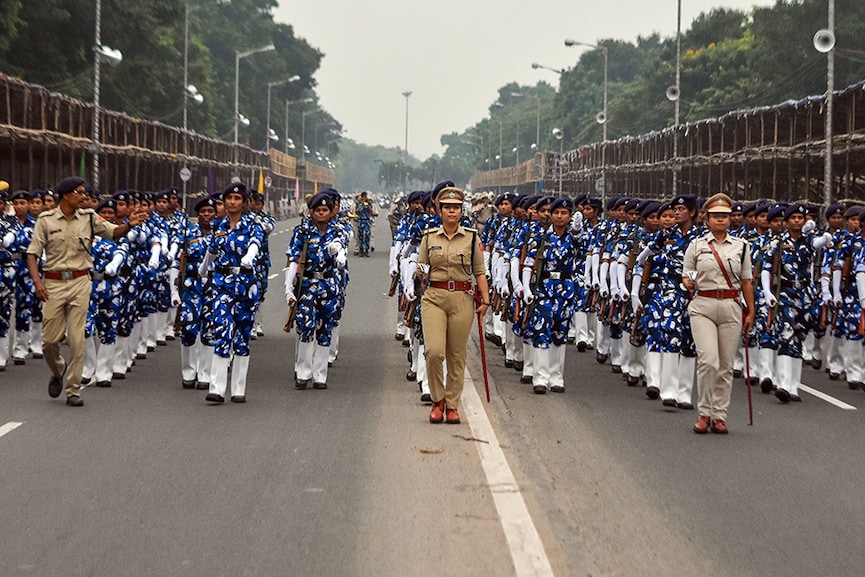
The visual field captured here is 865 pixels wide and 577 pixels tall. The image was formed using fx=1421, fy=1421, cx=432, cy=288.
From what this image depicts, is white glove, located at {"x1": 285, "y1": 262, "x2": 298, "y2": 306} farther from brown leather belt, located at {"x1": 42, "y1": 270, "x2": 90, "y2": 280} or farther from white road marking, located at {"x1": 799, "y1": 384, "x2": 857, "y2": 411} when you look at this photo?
white road marking, located at {"x1": 799, "y1": 384, "x2": 857, "y2": 411}

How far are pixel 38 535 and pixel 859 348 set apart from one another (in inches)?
394

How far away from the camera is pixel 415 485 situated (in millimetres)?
8938

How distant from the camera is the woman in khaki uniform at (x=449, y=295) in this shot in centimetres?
1141

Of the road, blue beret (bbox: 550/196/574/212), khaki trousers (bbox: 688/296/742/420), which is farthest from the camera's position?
blue beret (bbox: 550/196/574/212)

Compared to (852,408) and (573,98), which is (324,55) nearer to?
(573,98)

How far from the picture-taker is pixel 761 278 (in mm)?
14188

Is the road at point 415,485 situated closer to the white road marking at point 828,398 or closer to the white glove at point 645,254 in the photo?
the white road marking at point 828,398

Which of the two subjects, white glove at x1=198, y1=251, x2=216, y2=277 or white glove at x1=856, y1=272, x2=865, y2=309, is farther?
white glove at x1=856, y1=272, x2=865, y2=309

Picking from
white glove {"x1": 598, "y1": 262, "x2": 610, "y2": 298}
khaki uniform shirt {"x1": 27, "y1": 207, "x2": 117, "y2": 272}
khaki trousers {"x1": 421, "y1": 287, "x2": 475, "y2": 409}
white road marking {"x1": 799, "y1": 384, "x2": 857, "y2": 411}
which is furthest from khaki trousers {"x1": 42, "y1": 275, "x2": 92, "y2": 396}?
white road marking {"x1": 799, "y1": 384, "x2": 857, "y2": 411}

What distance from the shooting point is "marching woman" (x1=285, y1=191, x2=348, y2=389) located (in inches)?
531

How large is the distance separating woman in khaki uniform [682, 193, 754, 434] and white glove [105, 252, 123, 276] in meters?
5.42

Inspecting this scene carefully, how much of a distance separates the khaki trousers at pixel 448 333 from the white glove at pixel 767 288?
12.0 ft

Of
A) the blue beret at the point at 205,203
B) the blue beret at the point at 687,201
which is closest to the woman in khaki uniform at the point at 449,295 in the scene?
the blue beret at the point at 687,201

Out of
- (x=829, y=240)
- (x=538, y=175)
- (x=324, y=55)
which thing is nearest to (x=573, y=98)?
(x=324, y=55)
